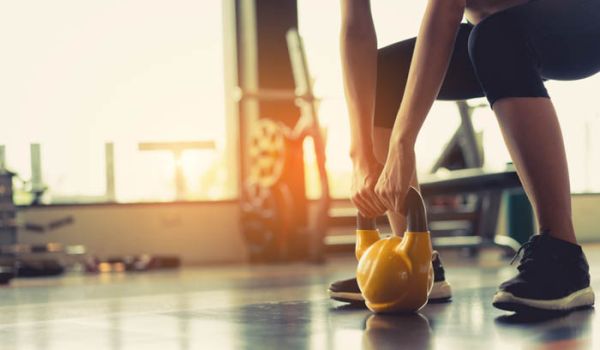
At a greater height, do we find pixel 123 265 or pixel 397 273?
pixel 397 273

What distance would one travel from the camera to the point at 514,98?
4.98 feet

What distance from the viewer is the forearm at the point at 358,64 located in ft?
5.31

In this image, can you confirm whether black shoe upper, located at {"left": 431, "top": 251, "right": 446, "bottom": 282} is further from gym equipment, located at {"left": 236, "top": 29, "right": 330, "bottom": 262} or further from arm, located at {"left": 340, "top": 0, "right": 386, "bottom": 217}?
gym equipment, located at {"left": 236, "top": 29, "right": 330, "bottom": 262}

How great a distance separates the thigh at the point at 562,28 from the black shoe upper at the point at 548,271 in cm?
35

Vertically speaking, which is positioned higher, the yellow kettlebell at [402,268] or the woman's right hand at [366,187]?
the woman's right hand at [366,187]

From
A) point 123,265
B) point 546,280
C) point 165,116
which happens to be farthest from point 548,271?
point 165,116

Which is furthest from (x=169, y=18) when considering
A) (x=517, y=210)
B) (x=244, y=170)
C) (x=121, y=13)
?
(x=517, y=210)

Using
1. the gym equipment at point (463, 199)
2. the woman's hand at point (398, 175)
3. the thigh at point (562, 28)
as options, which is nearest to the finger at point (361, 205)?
the woman's hand at point (398, 175)

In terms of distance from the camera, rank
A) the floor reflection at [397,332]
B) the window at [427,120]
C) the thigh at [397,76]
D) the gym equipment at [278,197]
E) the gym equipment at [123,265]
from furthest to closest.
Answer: the window at [427,120]
the gym equipment at [278,197]
the gym equipment at [123,265]
the thigh at [397,76]
the floor reflection at [397,332]

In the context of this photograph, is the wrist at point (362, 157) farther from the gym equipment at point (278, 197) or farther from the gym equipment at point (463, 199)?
the gym equipment at point (278, 197)

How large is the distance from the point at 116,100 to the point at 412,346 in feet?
17.4

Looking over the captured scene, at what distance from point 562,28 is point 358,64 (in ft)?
1.29

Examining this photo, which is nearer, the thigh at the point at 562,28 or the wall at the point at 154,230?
the thigh at the point at 562,28

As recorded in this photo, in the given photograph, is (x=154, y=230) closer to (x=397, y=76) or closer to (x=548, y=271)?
(x=397, y=76)
